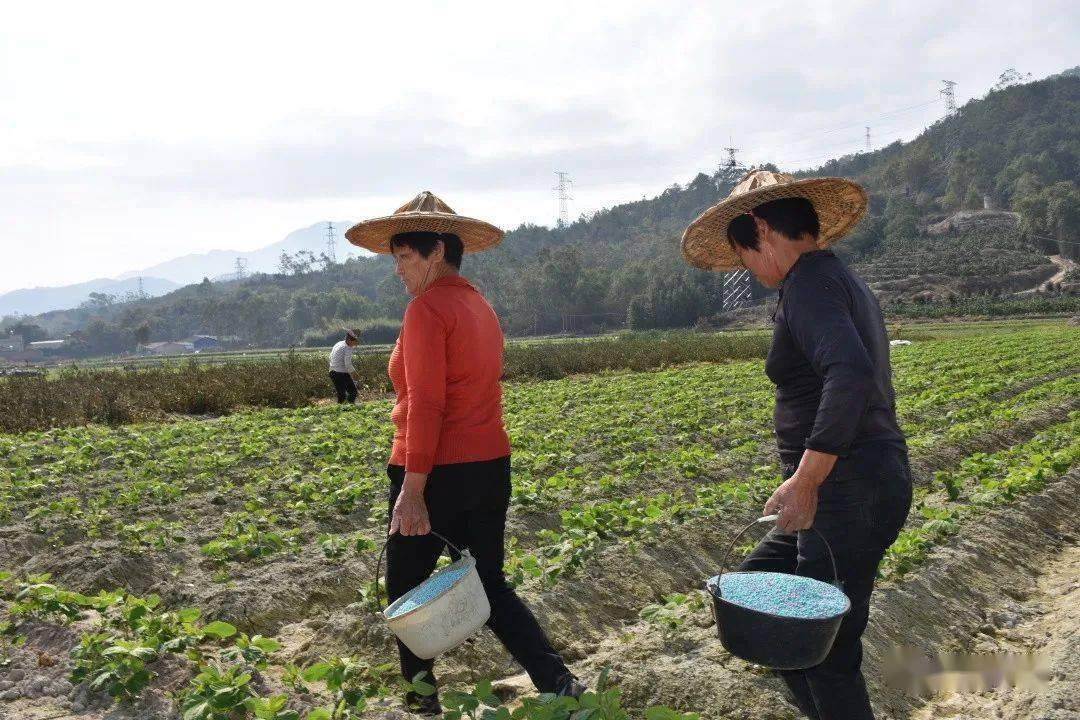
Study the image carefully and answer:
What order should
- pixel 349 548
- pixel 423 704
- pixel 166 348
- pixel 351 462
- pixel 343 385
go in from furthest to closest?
pixel 166 348 < pixel 343 385 < pixel 351 462 < pixel 349 548 < pixel 423 704

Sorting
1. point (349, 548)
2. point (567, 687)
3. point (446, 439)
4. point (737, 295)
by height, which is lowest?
point (737, 295)

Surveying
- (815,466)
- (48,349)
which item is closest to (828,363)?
(815,466)

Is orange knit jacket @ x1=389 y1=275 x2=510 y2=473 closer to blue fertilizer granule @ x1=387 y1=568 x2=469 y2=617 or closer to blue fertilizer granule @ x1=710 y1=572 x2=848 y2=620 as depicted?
blue fertilizer granule @ x1=387 y1=568 x2=469 y2=617

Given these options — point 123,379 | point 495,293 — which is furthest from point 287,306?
point 123,379

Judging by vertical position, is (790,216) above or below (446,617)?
above

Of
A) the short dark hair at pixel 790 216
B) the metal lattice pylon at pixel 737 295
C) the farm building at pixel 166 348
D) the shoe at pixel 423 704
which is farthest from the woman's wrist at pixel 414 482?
the farm building at pixel 166 348

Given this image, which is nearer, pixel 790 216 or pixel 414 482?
pixel 790 216

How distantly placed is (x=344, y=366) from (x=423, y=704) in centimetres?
1177

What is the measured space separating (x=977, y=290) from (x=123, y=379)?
243 ft

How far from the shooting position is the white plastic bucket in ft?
8.84

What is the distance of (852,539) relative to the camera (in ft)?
7.74

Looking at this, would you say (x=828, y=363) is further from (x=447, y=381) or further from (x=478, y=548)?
(x=478, y=548)

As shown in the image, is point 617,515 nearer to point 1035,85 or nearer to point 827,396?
point 827,396

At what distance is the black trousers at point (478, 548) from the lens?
114 inches
